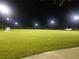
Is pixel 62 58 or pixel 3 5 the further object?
pixel 3 5

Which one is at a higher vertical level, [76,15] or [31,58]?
[76,15]

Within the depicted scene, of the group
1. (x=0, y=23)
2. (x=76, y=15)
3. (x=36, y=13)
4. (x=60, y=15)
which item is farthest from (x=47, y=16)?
(x=0, y=23)

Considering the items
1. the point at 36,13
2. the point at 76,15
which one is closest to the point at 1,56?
the point at 76,15

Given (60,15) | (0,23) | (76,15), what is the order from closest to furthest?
1. (0,23)
2. (76,15)
3. (60,15)

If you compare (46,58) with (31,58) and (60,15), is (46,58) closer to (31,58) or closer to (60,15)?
(31,58)

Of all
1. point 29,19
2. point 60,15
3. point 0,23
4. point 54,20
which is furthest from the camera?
point 29,19

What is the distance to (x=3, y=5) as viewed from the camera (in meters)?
33.1

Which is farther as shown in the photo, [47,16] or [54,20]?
[47,16]

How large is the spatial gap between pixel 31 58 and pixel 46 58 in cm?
52

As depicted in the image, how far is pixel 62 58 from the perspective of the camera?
532 centimetres

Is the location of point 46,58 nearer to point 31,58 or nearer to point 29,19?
point 31,58

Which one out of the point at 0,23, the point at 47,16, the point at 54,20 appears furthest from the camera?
the point at 47,16

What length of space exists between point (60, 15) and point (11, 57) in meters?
49.9

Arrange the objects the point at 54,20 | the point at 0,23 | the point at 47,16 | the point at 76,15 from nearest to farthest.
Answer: the point at 0,23
the point at 76,15
the point at 54,20
the point at 47,16
